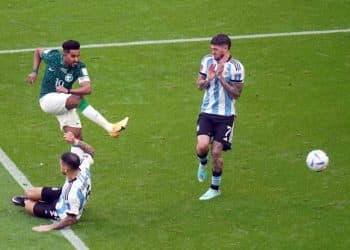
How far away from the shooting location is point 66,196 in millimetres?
14688

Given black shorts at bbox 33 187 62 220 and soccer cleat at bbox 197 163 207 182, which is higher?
black shorts at bbox 33 187 62 220

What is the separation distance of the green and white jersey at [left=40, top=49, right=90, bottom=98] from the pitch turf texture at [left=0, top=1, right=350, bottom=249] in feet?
4.76

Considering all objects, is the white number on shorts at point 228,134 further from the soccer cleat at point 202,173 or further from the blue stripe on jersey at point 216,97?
the soccer cleat at point 202,173

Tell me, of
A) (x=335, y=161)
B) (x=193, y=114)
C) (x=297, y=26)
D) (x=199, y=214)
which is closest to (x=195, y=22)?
(x=297, y=26)

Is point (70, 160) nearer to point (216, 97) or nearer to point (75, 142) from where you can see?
point (75, 142)

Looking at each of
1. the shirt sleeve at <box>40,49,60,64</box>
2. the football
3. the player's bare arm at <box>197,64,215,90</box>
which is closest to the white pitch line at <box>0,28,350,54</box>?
the shirt sleeve at <box>40,49,60,64</box>

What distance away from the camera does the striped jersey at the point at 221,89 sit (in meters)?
15.6

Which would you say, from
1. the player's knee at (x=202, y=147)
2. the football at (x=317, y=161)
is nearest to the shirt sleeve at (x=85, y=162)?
the player's knee at (x=202, y=147)

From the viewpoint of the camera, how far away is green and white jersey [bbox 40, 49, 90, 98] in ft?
51.6

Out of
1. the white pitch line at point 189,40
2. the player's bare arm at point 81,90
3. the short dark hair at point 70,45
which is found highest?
the short dark hair at point 70,45

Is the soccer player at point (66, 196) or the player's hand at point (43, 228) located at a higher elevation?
the soccer player at point (66, 196)

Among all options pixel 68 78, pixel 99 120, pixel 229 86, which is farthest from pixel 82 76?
pixel 229 86

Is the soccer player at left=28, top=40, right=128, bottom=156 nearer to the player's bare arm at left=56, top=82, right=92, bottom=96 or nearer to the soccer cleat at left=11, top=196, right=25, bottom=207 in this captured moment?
the player's bare arm at left=56, top=82, right=92, bottom=96

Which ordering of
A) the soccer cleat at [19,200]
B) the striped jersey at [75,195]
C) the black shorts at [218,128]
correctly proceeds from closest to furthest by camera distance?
the striped jersey at [75,195]
the soccer cleat at [19,200]
the black shorts at [218,128]
